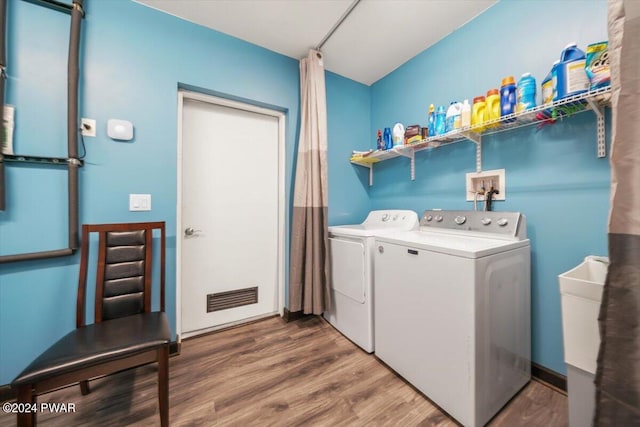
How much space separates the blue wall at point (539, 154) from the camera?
3.92 feet

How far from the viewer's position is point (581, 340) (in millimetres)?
869

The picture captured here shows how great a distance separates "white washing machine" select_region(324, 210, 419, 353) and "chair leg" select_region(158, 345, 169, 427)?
120 centimetres

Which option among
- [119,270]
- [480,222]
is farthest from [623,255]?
[119,270]

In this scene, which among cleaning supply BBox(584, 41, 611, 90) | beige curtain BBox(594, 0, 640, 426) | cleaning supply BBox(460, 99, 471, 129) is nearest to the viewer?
beige curtain BBox(594, 0, 640, 426)

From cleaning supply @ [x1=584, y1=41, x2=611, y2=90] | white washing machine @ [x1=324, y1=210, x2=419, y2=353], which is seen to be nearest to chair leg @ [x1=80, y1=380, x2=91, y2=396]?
white washing machine @ [x1=324, y1=210, x2=419, y2=353]

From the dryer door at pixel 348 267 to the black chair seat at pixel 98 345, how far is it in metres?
1.18

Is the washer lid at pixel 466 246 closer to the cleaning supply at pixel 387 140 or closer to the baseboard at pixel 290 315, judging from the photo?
the cleaning supply at pixel 387 140

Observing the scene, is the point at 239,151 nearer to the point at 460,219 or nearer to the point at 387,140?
the point at 387,140

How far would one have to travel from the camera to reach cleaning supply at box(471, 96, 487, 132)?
143 cm

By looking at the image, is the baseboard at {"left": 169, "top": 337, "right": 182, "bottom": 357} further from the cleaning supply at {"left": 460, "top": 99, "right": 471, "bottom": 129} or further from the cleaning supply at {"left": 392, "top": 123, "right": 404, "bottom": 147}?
the cleaning supply at {"left": 460, "top": 99, "right": 471, "bottom": 129}

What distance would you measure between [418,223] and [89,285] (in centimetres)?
239

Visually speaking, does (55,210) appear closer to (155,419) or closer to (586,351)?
(155,419)

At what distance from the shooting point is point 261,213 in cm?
217

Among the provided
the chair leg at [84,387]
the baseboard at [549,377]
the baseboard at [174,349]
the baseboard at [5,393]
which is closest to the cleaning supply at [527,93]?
the baseboard at [549,377]
